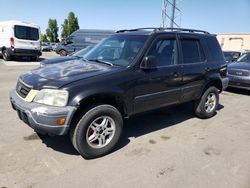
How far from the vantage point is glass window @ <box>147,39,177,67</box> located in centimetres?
420

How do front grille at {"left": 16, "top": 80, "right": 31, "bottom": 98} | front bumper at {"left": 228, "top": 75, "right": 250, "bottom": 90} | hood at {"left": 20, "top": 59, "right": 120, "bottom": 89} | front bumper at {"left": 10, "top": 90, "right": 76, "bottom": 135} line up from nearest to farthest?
front bumper at {"left": 10, "top": 90, "right": 76, "bottom": 135}, hood at {"left": 20, "top": 59, "right": 120, "bottom": 89}, front grille at {"left": 16, "top": 80, "right": 31, "bottom": 98}, front bumper at {"left": 228, "top": 75, "right": 250, "bottom": 90}

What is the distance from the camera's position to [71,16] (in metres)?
56.0

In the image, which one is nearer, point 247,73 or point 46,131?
point 46,131

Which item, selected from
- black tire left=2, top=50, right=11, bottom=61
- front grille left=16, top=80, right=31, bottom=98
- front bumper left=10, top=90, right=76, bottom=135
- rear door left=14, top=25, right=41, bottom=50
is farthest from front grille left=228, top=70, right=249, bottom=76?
black tire left=2, top=50, right=11, bottom=61

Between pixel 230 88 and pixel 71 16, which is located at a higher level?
pixel 71 16

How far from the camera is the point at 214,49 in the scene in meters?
5.59

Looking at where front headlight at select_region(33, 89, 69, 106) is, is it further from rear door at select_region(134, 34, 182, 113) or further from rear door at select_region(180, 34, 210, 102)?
rear door at select_region(180, 34, 210, 102)

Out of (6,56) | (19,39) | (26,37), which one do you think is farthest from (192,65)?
(6,56)

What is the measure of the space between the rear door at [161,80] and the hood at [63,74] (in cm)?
59

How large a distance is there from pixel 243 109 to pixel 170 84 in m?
3.27

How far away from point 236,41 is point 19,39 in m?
31.6

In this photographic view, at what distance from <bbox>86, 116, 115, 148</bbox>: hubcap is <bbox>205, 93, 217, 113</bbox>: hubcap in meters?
2.83

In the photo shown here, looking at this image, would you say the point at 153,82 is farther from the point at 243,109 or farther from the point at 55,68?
the point at 243,109

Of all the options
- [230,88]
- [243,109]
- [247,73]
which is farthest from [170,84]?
[230,88]
